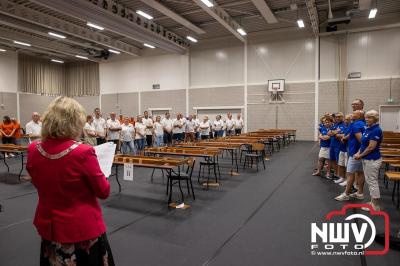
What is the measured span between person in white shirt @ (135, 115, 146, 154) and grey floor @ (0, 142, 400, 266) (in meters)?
3.58

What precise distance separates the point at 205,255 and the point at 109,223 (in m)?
1.55

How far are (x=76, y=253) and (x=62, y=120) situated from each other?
0.64m

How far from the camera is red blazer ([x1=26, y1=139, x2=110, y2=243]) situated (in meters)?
1.27

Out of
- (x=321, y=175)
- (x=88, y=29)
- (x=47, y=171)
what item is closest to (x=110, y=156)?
(x=47, y=171)

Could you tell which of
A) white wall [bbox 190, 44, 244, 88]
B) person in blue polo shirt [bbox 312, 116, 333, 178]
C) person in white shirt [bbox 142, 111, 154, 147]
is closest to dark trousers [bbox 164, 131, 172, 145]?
person in white shirt [bbox 142, 111, 154, 147]

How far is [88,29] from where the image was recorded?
1363 cm

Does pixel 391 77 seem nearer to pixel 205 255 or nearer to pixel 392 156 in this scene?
pixel 392 156

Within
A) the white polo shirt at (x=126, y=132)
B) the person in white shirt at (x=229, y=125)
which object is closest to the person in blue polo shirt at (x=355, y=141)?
the white polo shirt at (x=126, y=132)

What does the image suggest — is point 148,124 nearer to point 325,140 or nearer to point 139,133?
point 139,133

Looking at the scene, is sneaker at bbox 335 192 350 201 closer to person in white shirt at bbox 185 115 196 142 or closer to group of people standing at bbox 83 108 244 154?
group of people standing at bbox 83 108 244 154

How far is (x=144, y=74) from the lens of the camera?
18188 millimetres

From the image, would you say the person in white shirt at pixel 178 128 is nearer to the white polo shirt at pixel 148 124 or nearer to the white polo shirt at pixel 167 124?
the white polo shirt at pixel 167 124

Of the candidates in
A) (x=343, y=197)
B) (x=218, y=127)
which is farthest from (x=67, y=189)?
(x=218, y=127)

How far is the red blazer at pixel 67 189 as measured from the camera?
1.27 m
